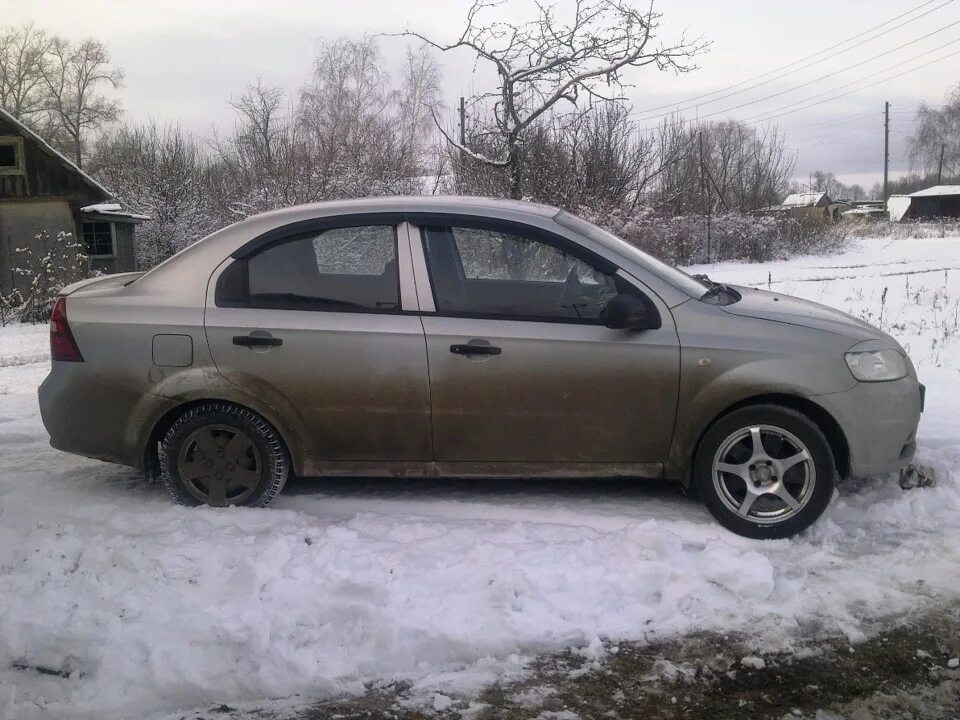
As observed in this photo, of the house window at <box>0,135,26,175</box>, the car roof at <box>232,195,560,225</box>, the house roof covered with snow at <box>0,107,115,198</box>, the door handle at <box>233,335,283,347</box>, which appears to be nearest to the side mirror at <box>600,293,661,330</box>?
the car roof at <box>232,195,560,225</box>

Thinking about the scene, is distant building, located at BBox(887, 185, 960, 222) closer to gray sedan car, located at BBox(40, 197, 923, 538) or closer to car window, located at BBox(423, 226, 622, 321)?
gray sedan car, located at BBox(40, 197, 923, 538)

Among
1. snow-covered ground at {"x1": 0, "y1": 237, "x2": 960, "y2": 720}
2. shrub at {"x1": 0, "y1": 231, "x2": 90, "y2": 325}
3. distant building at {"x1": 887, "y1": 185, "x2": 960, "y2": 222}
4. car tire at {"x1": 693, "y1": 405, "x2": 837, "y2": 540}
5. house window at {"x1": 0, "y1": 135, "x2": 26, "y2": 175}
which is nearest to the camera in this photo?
snow-covered ground at {"x1": 0, "y1": 237, "x2": 960, "y2": 720}

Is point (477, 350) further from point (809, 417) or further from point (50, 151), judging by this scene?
point (50, 151)

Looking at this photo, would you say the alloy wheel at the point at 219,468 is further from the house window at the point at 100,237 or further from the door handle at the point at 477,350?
the house window at the point at 100,237

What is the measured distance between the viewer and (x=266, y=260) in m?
4.56

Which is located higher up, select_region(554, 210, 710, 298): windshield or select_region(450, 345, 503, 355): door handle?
select_region(554, 210, 710, 298): windshield

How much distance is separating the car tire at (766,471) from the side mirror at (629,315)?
24.4 inches

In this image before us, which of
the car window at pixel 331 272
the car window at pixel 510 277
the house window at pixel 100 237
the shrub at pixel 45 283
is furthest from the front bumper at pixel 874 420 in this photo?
the house window at pixel 100 237

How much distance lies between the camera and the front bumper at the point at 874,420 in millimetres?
4176

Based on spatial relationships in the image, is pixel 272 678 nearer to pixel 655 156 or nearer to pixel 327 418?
pixel 327 418

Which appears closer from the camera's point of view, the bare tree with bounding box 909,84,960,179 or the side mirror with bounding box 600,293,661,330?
the side mirror with bounding box 600,293,661,330

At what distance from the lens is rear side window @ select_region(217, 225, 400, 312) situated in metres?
4.45

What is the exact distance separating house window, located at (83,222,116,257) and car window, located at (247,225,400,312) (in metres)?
24.9

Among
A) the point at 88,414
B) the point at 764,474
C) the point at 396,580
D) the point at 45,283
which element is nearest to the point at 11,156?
the point at 45,283
